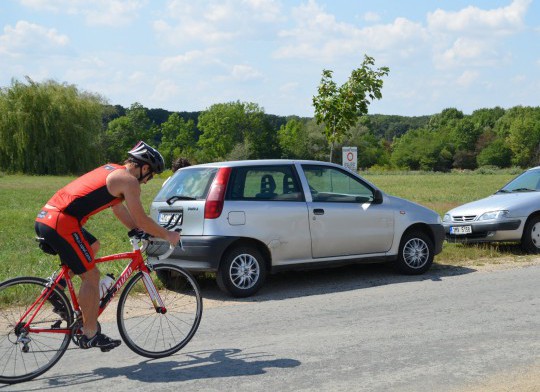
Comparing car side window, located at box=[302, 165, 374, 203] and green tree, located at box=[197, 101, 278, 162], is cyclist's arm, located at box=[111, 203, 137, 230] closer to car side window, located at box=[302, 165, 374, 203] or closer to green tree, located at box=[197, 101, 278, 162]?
car side window, located at box=[302, 165, 374, 203]

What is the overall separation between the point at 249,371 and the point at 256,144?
128m

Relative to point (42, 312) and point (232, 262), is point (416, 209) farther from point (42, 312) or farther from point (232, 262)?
point (42, 312)

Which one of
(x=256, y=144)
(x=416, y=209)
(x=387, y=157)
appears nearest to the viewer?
(x=416, y=209)

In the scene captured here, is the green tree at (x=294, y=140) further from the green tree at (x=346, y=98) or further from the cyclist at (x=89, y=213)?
the cyclist at (x=89, y=213)

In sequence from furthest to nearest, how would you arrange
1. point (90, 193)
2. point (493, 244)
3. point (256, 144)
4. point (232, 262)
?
1. point (256, 144)
2. point (493, 244)
3. point (232, 262)
4. point (90, 193)

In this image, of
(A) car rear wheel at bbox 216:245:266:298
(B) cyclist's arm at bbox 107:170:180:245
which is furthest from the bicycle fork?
(A) car rear wheel at bbox 216:245:266:298

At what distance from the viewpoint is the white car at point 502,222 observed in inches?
505

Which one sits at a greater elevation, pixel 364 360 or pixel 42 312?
pixel 42 312

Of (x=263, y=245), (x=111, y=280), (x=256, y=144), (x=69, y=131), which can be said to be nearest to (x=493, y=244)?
(x=263, y=245)

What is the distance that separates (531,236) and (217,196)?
665 centimetres

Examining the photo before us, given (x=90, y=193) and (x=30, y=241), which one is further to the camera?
(x=30, y=241)

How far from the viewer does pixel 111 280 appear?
5816 millimetres

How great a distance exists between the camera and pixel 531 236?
42.5 ft

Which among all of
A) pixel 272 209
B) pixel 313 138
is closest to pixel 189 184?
pixel 272 209
